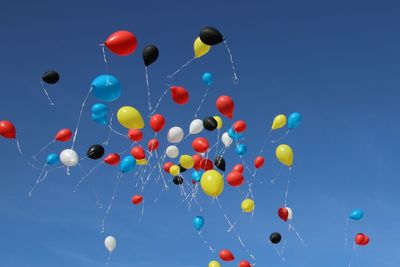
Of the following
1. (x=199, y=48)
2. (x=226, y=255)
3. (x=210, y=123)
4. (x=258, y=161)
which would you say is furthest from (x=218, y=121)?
(x=226, y=255)

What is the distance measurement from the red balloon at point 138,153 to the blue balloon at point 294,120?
3807 mm

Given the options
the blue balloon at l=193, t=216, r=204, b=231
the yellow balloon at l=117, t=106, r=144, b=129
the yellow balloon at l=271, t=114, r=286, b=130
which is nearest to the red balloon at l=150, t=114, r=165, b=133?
the yellow balloon at l=117, t=106, r=144, b=129

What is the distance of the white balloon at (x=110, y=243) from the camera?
13.3 metres

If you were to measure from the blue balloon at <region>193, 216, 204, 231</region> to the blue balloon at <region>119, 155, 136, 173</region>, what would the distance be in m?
2.30

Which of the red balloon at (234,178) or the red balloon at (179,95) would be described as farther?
the red balloon at (234,178)

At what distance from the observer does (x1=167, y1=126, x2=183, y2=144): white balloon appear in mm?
11914

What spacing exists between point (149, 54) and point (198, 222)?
4880 millimetres

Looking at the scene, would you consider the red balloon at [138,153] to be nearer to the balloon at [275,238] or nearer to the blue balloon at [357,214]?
the balloon at [275,238]

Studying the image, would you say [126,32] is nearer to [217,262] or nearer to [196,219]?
[196,219]

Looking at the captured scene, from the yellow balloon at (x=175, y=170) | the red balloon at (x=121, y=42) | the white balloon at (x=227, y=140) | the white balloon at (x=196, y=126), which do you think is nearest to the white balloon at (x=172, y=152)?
→ the yellow balloon at (x=175, y=170)

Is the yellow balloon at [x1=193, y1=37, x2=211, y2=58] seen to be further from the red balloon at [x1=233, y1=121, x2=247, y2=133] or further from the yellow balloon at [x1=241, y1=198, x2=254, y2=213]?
the yellow balloon at [x1=241, y1=198, x2=254, y2=213]

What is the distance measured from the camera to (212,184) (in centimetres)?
1023

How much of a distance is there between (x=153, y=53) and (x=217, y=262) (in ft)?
18.6

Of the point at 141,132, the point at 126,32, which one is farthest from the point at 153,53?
the point at 141,132
